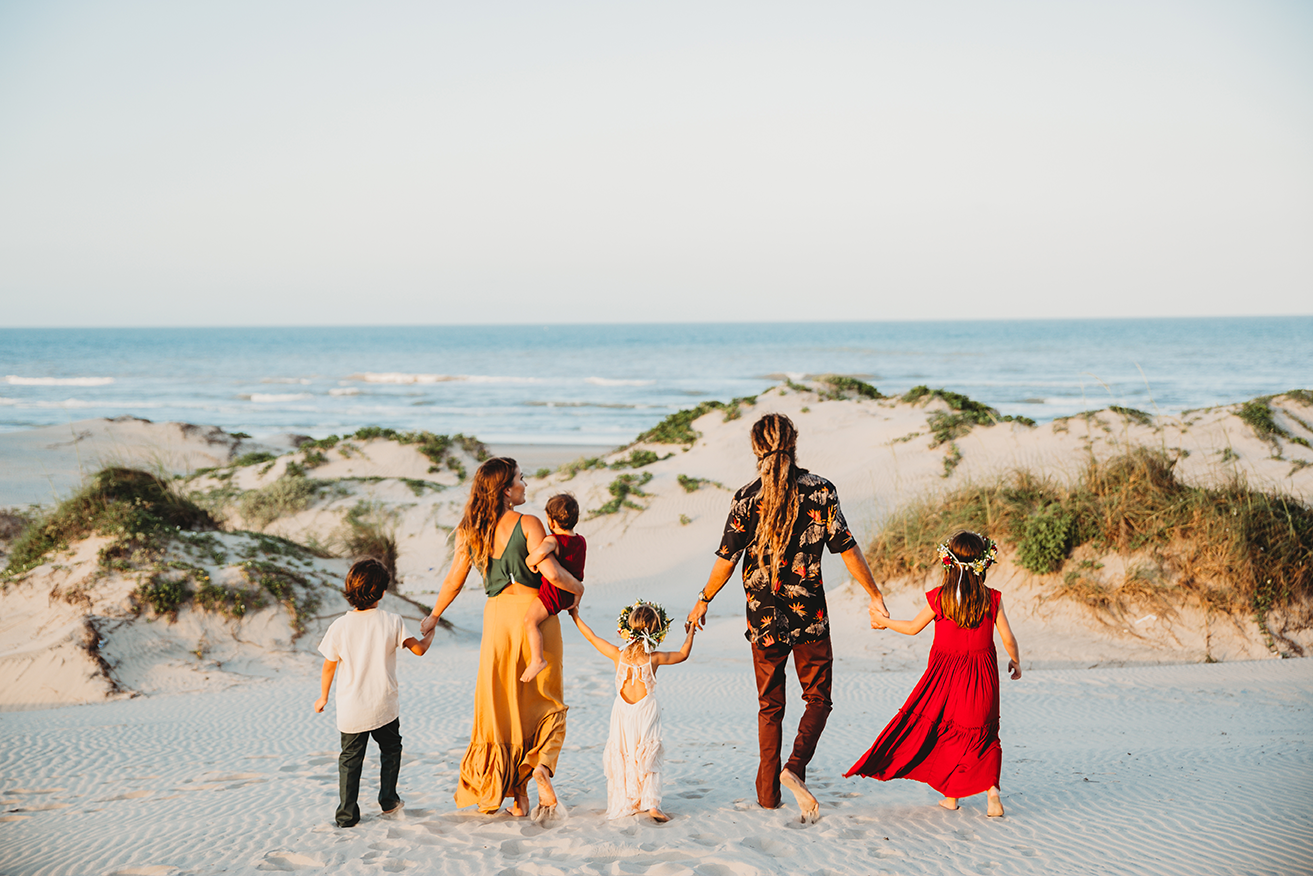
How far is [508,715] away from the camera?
14.0ft

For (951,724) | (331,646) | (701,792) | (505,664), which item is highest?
(331,646)

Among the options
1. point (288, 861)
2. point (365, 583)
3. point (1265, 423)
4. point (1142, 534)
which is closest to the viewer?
point (288, 861)

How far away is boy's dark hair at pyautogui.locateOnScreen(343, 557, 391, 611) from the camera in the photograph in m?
4.07

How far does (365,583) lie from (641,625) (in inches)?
50.5

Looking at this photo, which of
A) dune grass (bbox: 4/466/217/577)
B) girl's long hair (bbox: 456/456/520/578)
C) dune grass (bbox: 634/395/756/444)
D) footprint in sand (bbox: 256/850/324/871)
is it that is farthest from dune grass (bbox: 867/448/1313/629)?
dune grass (bbox: 4/466/217/577)

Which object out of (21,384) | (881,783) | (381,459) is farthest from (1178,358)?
(21,384)

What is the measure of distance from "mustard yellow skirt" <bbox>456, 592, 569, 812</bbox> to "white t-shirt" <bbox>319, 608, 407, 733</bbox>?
1.41 feet

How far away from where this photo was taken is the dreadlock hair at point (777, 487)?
409 centimetres

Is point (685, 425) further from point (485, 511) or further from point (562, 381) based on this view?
point (562, 381)

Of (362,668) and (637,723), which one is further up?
(362,668)

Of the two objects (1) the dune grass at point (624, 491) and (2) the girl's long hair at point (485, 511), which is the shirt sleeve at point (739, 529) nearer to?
(2) the girl's long hair at point (485, 511)

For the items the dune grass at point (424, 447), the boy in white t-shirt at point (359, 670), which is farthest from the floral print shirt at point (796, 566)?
the dune grass at point (424, 447)

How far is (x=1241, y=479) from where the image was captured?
898 centimetres

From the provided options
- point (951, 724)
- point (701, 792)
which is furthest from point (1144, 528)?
point (701, 792)
